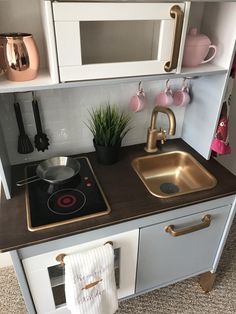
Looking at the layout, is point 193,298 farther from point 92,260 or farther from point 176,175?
point 92,260

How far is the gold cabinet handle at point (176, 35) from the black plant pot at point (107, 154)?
1.50ft

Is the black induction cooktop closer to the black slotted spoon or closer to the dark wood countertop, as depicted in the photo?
the dark wood countertop

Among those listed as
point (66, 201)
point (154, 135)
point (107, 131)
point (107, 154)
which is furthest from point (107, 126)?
point (66, 201)

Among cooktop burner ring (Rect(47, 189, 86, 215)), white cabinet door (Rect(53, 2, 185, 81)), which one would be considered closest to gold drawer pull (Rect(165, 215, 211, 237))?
cooktop burner ring (Rect(47, 189, 86, 215))

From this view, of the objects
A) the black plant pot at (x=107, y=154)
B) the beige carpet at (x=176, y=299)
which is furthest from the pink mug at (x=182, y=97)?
the beige carpet at (x=176, y=299)

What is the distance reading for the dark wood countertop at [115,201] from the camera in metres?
0.94

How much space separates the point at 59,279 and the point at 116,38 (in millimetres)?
1025

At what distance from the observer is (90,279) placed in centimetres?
102

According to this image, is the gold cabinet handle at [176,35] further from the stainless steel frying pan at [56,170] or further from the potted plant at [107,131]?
the stainless steel frying pan at [56,170]

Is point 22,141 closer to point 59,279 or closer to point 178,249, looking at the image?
point 59,279

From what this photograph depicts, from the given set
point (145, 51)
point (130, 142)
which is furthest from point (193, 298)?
point (145, 51)

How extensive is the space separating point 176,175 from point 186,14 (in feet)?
2.84

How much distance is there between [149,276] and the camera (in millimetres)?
1312

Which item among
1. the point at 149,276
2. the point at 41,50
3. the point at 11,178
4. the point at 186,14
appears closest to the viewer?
the point at 186,14
